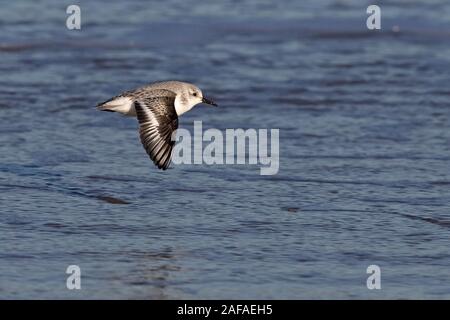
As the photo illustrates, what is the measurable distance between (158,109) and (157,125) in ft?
0.52

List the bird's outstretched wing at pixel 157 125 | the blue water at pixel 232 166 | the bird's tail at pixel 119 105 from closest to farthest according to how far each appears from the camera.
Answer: the blue water at pixel 232 166, the bird's outstretched wing at pixel 157 125, the bird's tail at pixel 119 105

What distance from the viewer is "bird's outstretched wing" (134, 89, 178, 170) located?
659 centimetres

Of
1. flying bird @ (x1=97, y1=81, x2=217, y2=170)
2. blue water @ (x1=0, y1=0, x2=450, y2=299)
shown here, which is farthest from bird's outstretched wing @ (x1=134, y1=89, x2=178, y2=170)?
blue water @ (x1=0, y1=0, x2=450, y2=299)

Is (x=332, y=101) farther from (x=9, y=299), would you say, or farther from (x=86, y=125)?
(x=9, y=299)

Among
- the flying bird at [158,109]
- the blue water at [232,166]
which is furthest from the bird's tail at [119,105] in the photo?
the blue water at [232,166]

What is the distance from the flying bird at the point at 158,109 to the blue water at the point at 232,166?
31 centimetres

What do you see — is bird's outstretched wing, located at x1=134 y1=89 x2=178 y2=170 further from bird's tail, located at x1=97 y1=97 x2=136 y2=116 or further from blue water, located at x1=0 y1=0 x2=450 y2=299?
blue water, located at x1=0 y1=0 x2=450 y2=299

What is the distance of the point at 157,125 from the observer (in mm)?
6691

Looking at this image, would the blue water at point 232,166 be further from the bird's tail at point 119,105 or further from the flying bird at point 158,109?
the bird's tail at point 119,105

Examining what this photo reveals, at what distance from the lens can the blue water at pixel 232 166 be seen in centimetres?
558

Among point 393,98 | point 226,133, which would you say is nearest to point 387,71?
point 393,98

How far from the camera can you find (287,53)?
11352 mm

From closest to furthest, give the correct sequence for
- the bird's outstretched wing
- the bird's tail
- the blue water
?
the blue water
the bird's outstretched wing
the bird's tail

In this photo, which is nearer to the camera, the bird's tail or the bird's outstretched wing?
the bird's outstretched wing
